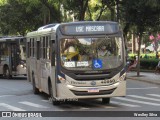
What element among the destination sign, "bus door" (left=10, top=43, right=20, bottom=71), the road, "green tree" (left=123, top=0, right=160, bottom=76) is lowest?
the road

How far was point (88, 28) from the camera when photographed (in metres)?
16.7

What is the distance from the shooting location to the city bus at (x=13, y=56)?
1287 inches

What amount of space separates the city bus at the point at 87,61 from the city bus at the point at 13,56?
15796 millimetres

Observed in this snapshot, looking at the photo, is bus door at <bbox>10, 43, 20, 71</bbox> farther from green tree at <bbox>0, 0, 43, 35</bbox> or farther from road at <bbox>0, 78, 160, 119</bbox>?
green tree at <bbox>0, 0, 43, 35</bbox>

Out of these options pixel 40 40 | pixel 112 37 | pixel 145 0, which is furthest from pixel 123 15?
pixel 112 37

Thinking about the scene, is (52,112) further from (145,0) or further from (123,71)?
(145,0)

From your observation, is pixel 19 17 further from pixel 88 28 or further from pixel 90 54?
pixel 90 54

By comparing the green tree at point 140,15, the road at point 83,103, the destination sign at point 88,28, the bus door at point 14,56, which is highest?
the green tree at point 140,15

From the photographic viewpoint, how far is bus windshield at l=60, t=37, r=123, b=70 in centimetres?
1627

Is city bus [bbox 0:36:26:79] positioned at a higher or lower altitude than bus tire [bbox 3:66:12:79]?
higher

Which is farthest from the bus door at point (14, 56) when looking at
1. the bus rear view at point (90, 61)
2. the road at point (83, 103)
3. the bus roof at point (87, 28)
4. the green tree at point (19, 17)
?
the green tree at point (19, 17)

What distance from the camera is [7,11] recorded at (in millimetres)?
54750

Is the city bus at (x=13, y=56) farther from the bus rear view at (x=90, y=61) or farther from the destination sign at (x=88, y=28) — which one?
the bus rear view at (x=90, y=61)

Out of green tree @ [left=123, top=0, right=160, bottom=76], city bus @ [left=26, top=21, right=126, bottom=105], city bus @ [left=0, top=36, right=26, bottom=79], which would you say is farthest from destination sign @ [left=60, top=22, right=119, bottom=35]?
city bus @ [left=0, top=36, right=26, bottom=79]
